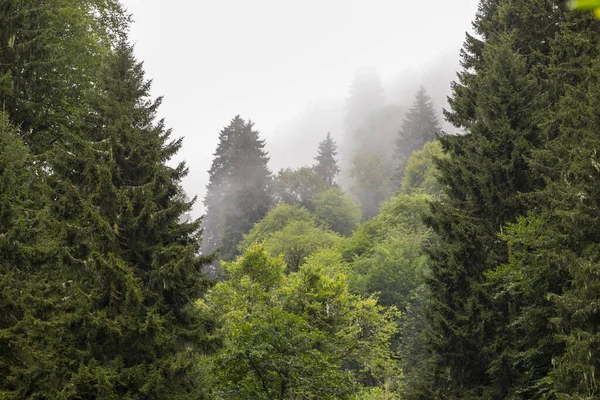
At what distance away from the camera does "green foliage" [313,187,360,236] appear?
55281mm

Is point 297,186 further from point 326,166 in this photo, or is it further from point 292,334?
point 292,334

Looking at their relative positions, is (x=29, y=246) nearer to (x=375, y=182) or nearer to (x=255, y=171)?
(x=255, y=171)

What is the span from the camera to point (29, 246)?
11.7m

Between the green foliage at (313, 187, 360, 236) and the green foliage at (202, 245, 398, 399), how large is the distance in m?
27.4

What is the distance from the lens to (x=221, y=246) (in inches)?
541

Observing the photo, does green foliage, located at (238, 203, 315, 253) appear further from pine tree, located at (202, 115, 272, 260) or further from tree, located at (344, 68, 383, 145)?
tree, located at (344, 68, 383, 145)

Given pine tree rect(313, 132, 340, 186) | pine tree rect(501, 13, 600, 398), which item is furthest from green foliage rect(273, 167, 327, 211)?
pine tree rect(501, 13, 600, 398)

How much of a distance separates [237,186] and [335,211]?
11.6 meters

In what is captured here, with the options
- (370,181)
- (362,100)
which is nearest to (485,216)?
(370,181)

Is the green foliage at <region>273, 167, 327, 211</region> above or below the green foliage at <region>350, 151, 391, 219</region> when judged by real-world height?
below

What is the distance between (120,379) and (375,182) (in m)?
66.2

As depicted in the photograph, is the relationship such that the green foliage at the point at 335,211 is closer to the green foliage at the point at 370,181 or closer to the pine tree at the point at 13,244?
the green foliage at the point at 370,181

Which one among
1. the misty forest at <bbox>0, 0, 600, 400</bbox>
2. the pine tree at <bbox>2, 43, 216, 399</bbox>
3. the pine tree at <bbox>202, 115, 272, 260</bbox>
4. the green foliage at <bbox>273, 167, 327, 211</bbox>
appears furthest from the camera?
the green foliage at <bbox>273, 167, 327, 211</bbox>

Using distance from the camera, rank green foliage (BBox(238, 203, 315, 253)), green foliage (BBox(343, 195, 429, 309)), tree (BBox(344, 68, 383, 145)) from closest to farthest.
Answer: green foliage (BBox(343, 195, 429, 309)) < green foliage (BBox(238, 203, 315, 253)) < tree (BBox(344, 68, 383, 145))
